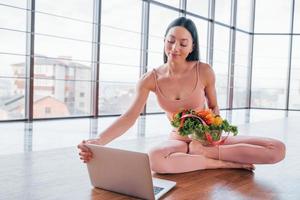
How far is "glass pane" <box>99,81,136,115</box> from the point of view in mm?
7312

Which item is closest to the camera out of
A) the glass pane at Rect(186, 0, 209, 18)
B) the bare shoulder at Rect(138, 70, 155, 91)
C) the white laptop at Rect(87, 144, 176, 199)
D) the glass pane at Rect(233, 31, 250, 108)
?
the white laptop at Rect(87, 144, 176, 199)

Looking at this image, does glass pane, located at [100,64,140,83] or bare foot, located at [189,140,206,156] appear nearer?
bare foot, located at [189,140,206,156]

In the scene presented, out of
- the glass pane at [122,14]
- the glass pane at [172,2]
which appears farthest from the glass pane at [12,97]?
the glass pane at [172,2]

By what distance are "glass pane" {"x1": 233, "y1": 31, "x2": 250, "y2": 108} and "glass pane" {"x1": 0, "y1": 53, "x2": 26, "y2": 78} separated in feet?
23.1

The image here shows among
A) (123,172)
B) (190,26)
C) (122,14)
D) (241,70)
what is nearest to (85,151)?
(123,172)

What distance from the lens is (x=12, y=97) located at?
594 cm

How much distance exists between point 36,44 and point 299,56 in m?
8.12

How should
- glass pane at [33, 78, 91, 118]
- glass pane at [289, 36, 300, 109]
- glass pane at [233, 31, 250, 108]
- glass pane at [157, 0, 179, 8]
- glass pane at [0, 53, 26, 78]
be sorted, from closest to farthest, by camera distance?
glass pane at [0, 53, 26, 78] → glass pane at [33, 78, 91, 118] → glass pane at [157, 0, 179, 8] → glass pane at [289, 36, 300, 109] → glass pane at [233, 31, 250, 108]

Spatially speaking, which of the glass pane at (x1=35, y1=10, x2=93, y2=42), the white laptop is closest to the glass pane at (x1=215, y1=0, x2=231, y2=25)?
the glass pane at (x1=35, y1=10, x2=93, y2=42)

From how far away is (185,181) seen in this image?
1.98 metres

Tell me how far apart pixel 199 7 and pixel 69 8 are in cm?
402

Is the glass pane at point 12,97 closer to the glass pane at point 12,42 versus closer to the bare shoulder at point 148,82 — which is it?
the glass pane at point 12,42

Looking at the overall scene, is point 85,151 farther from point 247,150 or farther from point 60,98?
point 60,98

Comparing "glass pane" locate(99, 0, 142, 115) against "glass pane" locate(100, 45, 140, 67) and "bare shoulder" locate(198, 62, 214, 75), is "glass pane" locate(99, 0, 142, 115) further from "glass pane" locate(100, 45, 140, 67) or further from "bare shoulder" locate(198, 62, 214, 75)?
"bare shoulder" locate(198, 62, 214, 75)
